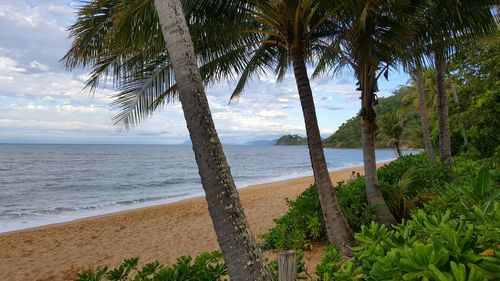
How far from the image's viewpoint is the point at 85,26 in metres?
4.53

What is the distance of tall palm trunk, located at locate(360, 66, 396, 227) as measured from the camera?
6211 mm

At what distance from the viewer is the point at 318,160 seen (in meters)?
5.38

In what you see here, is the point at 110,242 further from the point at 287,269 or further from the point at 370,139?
the point at 287,269

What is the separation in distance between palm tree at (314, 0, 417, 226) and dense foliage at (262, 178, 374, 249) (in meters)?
0.38

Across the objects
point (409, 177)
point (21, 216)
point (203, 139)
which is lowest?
point (21, 216)

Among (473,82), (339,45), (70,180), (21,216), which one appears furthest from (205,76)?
(70,180)

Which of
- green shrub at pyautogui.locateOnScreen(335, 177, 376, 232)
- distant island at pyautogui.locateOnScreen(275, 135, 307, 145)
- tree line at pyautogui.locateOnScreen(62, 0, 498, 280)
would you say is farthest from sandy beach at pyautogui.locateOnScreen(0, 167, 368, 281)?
distant island at pyautogui.locateOnScreen(275, 135, 307, 145)

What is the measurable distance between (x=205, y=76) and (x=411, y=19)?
356cm

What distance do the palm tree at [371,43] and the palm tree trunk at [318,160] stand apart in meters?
0.81

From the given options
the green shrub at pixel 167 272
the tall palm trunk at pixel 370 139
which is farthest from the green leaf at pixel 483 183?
the tall palm trunk at pixel 370 139

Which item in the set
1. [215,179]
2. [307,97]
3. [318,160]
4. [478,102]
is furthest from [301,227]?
[478,102]

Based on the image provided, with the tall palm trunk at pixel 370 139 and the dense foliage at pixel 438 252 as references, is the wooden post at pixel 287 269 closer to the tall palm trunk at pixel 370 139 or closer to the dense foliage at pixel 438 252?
the dense foliage at pixel 438 252

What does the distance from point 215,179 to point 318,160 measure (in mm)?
3101

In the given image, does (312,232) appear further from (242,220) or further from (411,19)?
(242,220)
